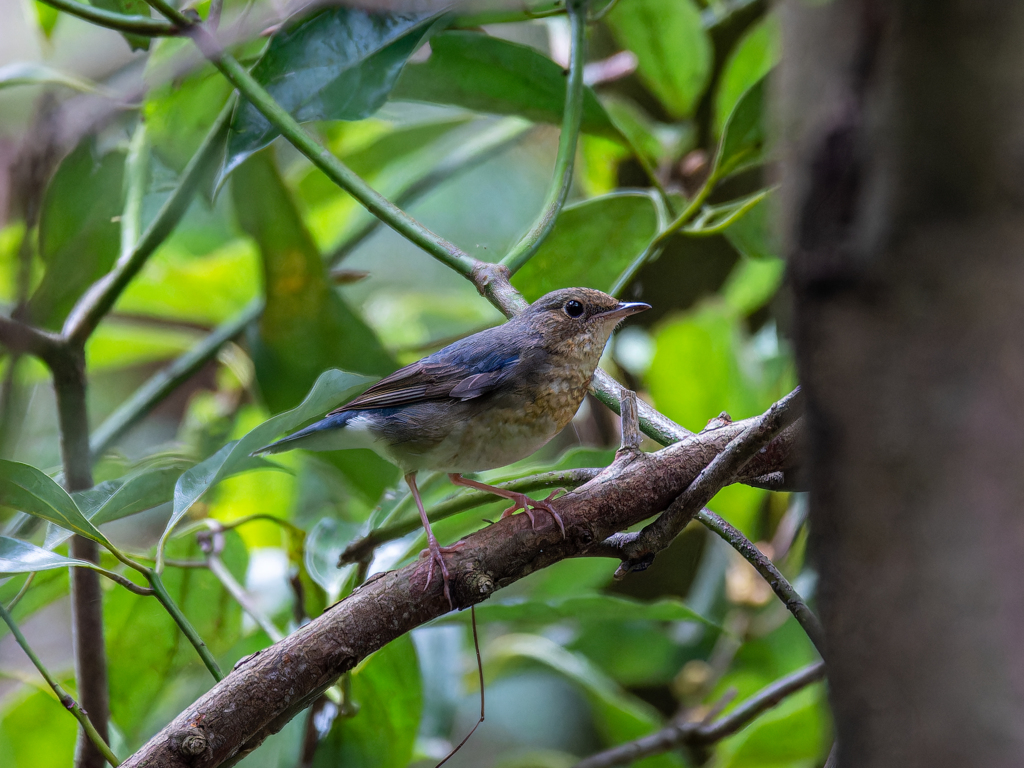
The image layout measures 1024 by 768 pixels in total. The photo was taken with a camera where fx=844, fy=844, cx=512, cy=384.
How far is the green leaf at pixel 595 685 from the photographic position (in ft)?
8.09

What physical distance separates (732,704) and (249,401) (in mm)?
2151

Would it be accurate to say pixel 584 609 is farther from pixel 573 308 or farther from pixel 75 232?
pixel 75 232

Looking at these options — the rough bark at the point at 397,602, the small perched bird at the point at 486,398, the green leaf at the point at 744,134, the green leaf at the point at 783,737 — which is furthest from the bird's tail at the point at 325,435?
the green leaf at the point at 783,737

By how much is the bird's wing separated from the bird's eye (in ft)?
0.64

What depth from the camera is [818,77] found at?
557mm

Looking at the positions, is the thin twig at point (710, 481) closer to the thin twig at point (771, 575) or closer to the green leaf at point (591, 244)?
the thin twig at point (771, 575)

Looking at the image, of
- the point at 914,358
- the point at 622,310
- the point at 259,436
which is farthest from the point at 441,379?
the point at 914,358

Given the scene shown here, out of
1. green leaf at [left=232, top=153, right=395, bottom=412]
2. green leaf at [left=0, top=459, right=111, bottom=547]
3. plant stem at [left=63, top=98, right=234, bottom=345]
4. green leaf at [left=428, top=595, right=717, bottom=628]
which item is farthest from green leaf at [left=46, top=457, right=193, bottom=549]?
green leaf at [left=232, top=153, right=395, bottom=412]

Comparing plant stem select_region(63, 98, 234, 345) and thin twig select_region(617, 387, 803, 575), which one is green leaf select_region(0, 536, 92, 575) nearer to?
plant stem select_region(63, 98, 234, 345)

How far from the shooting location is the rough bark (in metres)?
1.23

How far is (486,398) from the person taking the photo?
214cm

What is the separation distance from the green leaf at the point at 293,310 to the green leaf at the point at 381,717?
885 millimetres

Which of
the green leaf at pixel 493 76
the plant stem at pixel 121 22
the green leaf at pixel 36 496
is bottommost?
the green leaf at pixel 36 496

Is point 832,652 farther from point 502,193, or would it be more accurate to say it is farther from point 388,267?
point 388,267
